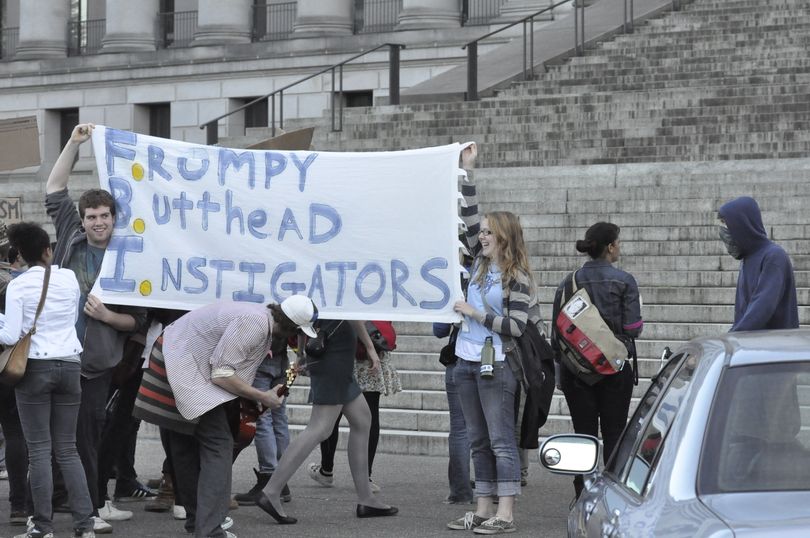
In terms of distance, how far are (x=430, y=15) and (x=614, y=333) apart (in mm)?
25651

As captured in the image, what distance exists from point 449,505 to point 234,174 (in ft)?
7.95

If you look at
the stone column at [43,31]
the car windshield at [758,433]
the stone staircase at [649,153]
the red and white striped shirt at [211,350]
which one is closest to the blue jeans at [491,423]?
the red and white striped shirt at [211,350]

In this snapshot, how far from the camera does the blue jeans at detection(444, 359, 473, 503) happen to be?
8.99m

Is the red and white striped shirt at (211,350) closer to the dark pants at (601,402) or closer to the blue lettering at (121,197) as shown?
the blue lettering at (121,197)

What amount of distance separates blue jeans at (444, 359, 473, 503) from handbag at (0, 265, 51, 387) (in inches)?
103

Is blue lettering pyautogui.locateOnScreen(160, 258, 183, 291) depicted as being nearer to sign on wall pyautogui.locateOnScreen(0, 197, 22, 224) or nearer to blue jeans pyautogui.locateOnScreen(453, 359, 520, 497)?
blue jeans pyautogui.locateOnScreen(453, 359, 520, 497)

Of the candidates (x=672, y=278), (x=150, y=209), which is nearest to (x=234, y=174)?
(x=150, y=209)

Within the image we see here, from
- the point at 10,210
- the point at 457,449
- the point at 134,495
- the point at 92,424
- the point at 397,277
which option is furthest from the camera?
the point at 10,210

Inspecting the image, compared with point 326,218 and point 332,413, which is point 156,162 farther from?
point 332,413

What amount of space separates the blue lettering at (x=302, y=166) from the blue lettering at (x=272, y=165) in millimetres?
64

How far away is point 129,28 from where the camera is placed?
3841 centimetres

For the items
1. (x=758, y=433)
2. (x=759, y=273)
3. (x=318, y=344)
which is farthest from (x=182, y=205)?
(x=758, y=433)

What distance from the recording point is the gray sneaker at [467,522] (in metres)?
8.14

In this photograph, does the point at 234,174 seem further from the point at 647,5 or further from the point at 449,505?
the point at 647,5
